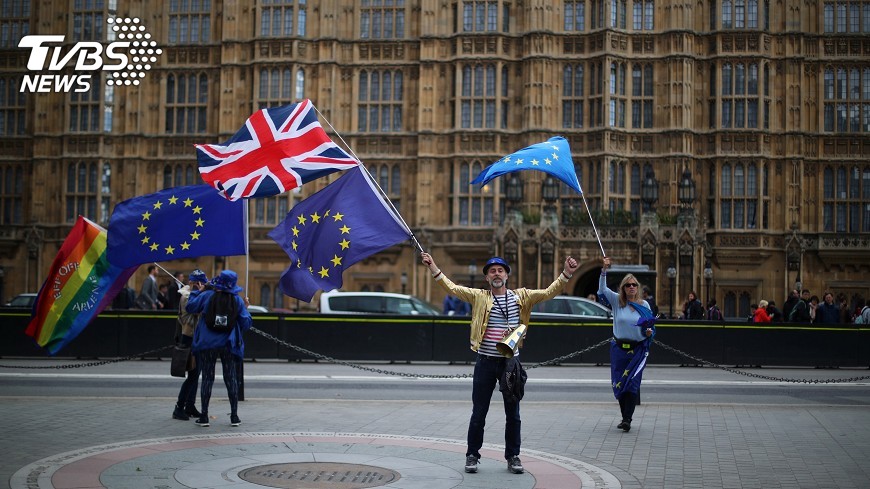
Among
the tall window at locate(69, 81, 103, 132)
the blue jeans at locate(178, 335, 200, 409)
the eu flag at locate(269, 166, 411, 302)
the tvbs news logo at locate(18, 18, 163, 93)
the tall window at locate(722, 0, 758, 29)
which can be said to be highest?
the tall window at locate(722, 0, 758, 29)

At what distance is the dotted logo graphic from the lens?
48.5m

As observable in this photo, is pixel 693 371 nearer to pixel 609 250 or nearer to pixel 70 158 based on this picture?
pixel 609 250

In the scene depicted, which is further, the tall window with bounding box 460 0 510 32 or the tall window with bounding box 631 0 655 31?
the tall window with bounding box 460 0 510 32

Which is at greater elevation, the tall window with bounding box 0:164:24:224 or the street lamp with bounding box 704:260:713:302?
the tall window with bounding box 0:164:24:224

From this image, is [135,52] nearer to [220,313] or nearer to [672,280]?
[672,280]

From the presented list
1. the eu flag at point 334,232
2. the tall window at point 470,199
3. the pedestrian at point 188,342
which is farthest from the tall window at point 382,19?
the eu flag at point 334,232

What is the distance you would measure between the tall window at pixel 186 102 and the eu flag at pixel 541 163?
35533mm

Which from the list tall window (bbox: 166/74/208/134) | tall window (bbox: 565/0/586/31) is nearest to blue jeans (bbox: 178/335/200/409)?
tall window (bbox: 565/0/586/31)

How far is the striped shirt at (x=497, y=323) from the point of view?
11.6 meters

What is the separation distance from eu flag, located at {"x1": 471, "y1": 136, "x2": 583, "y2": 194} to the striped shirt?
102 inches

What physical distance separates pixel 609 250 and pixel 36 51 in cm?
2542

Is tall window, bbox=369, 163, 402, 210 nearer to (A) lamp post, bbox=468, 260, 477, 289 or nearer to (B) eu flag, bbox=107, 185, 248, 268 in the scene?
(A) lamp post, bbox=468, 260, 477, 289

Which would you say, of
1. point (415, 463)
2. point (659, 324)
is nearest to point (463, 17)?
point (659, 324)

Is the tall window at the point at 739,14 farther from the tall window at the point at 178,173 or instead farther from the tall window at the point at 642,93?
the tall window at the point at 178,173
